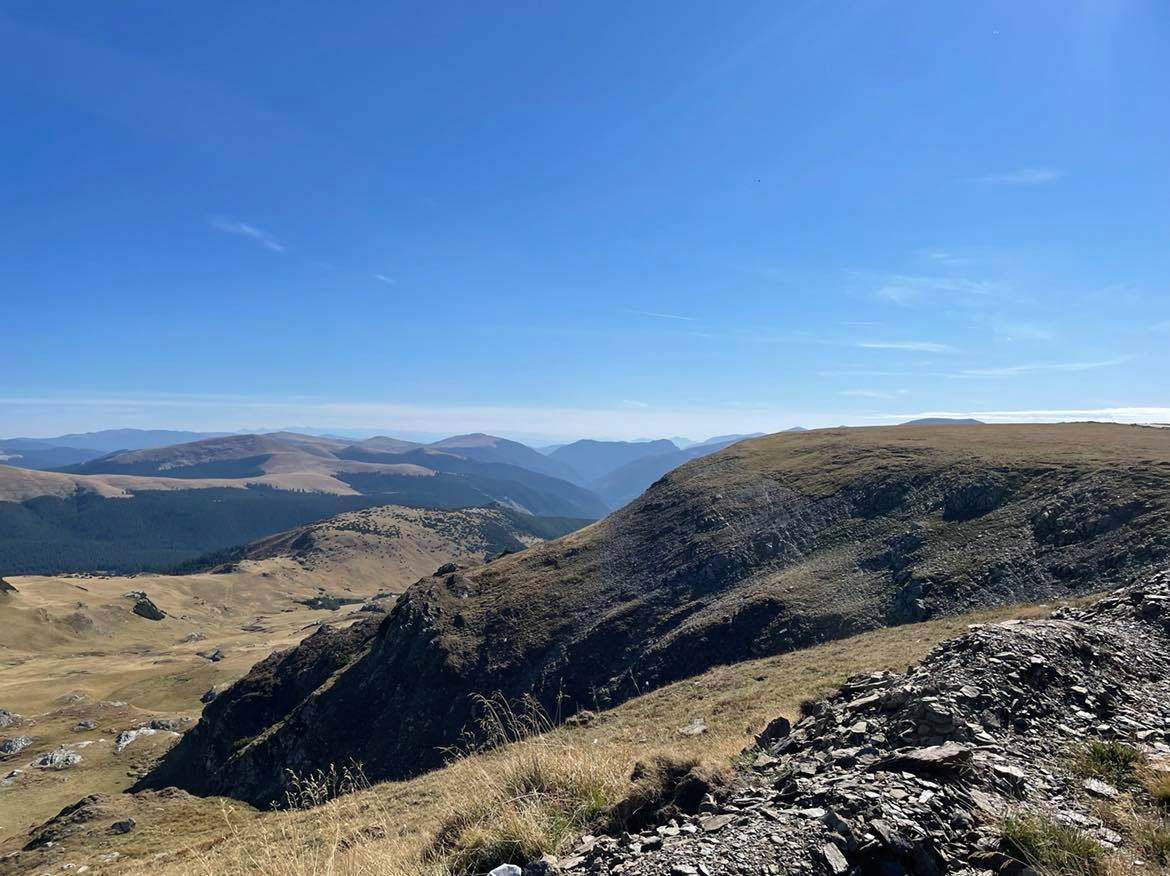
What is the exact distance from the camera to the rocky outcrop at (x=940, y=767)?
4.68 meters

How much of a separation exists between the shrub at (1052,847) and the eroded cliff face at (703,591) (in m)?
28.5

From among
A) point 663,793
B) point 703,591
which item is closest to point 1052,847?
point 663,793

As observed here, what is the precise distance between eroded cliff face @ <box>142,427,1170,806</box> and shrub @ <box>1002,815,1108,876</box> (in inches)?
1124

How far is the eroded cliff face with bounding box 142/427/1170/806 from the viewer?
31.6 meters

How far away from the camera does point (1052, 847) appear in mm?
4512

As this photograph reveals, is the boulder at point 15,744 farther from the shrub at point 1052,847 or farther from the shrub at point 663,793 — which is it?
the shrub at point 1052,847

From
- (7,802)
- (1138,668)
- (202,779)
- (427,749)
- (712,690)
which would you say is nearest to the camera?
(1138,668)

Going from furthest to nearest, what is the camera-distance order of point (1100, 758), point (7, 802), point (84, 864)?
point (7, 802) → point (84, 864) → point (1100, 758)

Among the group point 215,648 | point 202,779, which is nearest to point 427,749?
point 202,779

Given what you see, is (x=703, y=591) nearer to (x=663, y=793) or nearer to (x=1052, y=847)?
(x=663, y=793)

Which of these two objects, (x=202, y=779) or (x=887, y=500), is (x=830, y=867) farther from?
(x=202, y=779)

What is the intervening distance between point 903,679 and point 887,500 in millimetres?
38557

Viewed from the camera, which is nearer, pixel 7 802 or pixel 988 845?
pixel 988 845

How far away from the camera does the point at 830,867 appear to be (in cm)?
451
